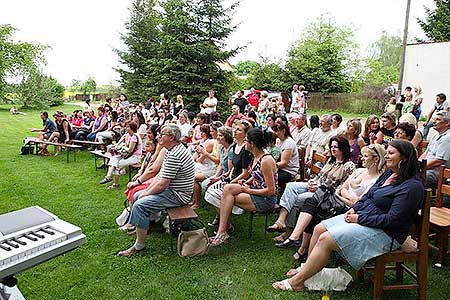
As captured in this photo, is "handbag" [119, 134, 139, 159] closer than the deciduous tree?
Yes

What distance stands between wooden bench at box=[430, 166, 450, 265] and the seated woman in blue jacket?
0.74 m

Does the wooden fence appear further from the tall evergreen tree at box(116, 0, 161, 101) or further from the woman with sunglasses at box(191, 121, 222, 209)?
the woman with sunglasses at box(191, 121, 222, 209)

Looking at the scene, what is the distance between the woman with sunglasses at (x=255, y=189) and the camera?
3805 mm

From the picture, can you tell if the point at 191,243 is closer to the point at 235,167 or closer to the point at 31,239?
the point at 235,167

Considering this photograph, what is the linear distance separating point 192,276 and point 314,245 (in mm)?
1061

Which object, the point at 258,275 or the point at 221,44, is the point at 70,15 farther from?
the point at 258,275

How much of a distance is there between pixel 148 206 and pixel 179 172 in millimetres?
434

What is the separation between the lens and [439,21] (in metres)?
20.7

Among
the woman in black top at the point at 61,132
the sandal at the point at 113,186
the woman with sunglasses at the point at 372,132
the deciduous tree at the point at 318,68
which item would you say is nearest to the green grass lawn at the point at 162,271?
the sandal at the point at 113,186

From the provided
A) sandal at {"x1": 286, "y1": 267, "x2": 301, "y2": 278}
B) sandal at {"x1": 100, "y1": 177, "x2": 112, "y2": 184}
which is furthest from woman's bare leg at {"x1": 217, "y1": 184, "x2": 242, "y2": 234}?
sandal at {"x1": 100, "y1": 177, "x2": 112, "y2": 184}

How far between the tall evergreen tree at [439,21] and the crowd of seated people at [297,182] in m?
17.7

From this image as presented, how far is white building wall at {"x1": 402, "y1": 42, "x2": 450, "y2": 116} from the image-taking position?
574 inches

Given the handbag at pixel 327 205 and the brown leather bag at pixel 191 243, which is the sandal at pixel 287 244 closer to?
the handbag at pixel 327 205

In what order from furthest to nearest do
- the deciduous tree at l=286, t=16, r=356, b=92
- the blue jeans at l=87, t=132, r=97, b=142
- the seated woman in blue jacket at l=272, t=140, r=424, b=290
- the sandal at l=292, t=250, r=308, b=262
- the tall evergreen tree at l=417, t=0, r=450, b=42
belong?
1. the deciduous tree at l=286, t=16, r=356, b=92
2. the tall evergreen tree at l=417, t=0, r=450, b=42
3. the blue jeans at l=87, t=132, r=97, b=142
4. the sandal at l=292, t=250, r=308, b=262
5. the seated woman in blue jacket at l=272, t=140, r=424, b=290
